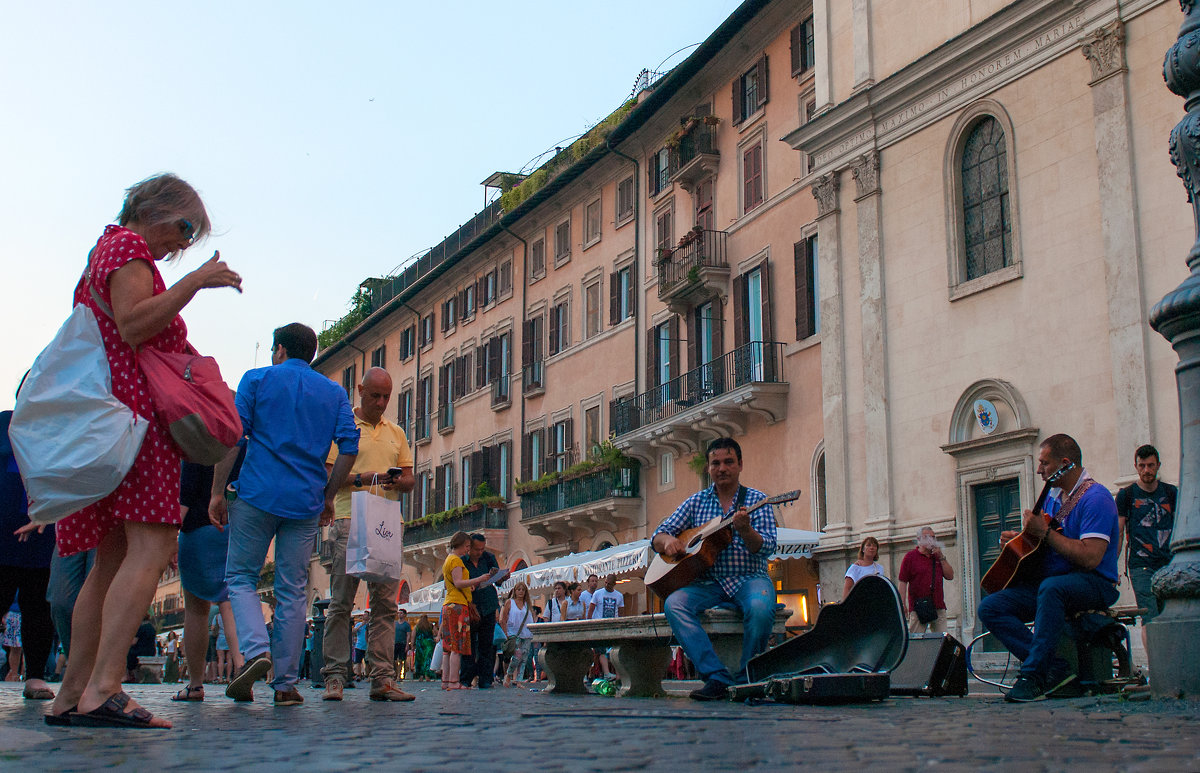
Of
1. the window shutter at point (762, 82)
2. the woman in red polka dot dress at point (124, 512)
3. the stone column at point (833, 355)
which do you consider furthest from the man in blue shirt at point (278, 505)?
the window shutter at point (762, 82)

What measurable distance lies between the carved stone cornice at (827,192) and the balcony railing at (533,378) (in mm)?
16551

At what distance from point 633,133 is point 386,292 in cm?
2391

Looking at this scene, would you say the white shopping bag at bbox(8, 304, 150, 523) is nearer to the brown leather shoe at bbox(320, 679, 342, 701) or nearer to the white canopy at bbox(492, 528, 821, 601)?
the brown leather shoe at bbox(320, 679, 342, 701)

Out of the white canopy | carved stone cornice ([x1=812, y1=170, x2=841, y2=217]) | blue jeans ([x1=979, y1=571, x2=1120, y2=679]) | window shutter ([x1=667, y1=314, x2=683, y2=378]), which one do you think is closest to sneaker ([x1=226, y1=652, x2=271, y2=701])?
blue jeans ([x1=979, y1=571, x2=1120, y2=679])

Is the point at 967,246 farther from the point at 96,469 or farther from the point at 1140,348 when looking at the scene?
the point at 96,469

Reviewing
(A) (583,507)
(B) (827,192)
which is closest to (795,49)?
(B) (827,192)

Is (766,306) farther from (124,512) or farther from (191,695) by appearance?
(124,512)

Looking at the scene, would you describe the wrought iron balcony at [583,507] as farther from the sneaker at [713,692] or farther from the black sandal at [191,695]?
the black sandal at [191,695]

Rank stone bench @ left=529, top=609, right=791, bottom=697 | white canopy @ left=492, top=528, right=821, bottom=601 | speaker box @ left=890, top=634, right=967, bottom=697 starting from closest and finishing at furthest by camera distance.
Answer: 1. stone bench @ left=529, top=609, right=791, bottom=697
2. speaker box @ left=890, top=634, right=967, bottom=697
3. white canopy @ left=492, top=528, right=821, bottom=601

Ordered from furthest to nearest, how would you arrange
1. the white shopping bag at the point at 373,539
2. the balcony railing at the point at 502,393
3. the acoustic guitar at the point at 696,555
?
the balcony railing at the point at 502,393, the acoustic guitar at the point at 696,555, the white shopping bag at the point at 373,539

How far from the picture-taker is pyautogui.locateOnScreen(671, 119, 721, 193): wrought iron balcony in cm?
3244

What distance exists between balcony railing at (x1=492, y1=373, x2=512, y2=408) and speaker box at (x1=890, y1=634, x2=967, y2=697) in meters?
34.4

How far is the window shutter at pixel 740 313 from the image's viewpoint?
2991 cm

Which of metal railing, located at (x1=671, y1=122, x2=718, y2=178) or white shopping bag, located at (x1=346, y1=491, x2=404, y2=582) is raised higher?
metal railing, located at (x1=671, y1=122, x2=718, y2=178)
